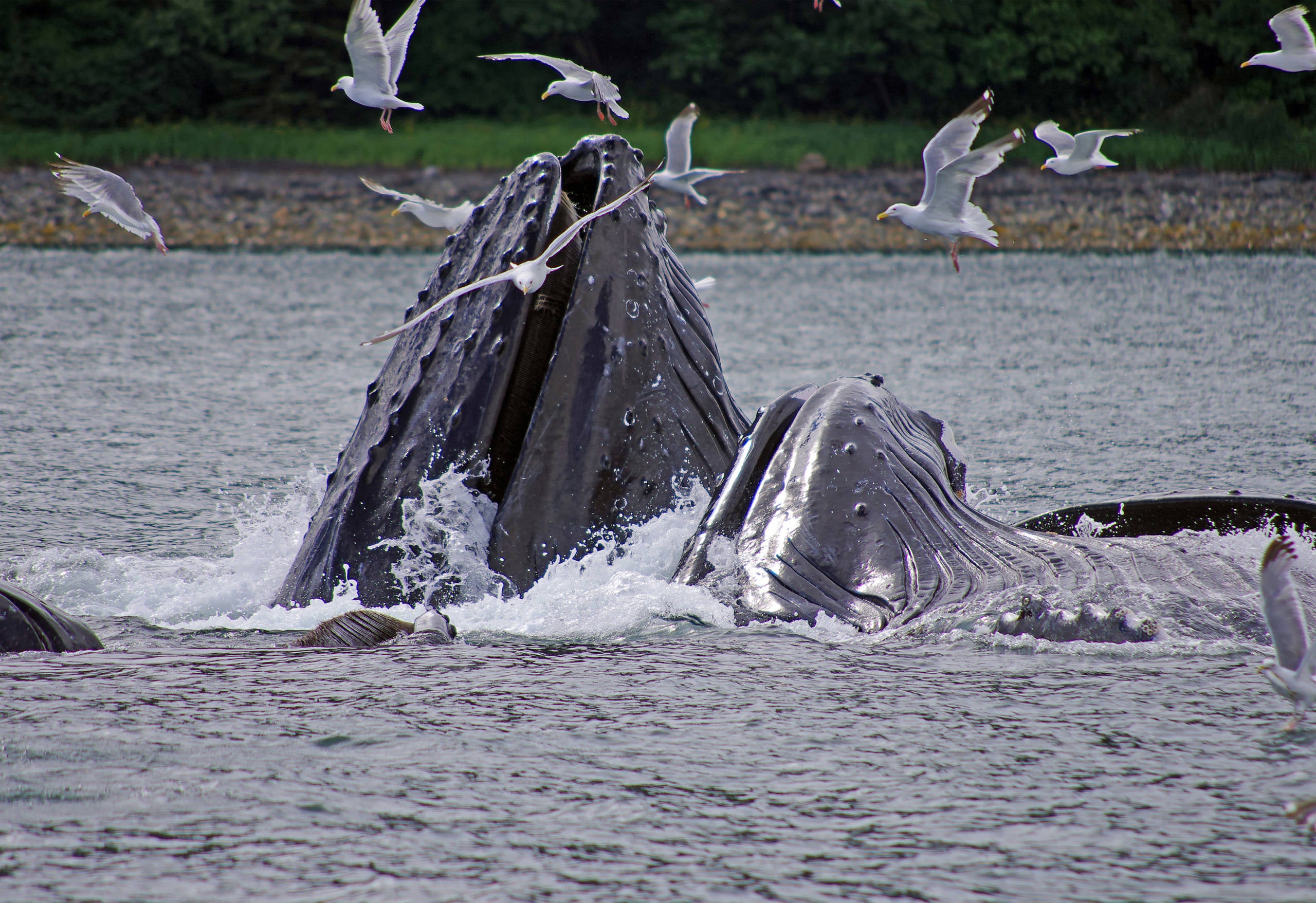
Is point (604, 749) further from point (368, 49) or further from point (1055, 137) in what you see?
point (1055, 137)

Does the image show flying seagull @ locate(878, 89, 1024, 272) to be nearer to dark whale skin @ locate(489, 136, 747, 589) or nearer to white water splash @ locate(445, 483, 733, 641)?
dark whale skin @ locate(489, 136, 747, 589)

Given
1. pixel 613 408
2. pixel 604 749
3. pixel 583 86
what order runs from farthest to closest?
pixel 583 86
pixel 613 408
pixel 604 749

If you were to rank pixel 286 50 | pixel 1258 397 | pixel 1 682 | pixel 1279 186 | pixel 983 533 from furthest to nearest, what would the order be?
pixel 286 50 < pixel 1279 186 < pixel 1258 397 < pixel 983 533 < pixel 1 682

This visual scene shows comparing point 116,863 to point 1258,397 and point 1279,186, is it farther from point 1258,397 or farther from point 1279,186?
point 1279,186

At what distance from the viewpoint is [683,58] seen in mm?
42219

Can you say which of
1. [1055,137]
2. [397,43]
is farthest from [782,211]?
[397,43]

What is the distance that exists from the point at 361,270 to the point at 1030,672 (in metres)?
21.7

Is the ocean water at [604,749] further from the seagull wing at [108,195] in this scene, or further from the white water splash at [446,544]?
the seagull wing at [108,195]

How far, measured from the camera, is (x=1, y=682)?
353 cm

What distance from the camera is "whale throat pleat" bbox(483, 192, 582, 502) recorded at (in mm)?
4395

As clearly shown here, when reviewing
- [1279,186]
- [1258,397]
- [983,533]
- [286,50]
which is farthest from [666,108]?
[983,533]

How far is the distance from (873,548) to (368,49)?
16.9 ft

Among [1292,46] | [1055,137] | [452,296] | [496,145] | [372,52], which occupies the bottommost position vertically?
[452,296]

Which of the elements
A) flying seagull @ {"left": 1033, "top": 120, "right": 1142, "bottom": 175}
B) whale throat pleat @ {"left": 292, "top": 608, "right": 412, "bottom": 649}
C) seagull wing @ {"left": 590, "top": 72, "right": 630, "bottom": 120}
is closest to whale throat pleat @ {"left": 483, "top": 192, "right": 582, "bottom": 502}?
whale throat pleat @ {"left": 292, "top": 608, "right": 412, "bottom": 649}
